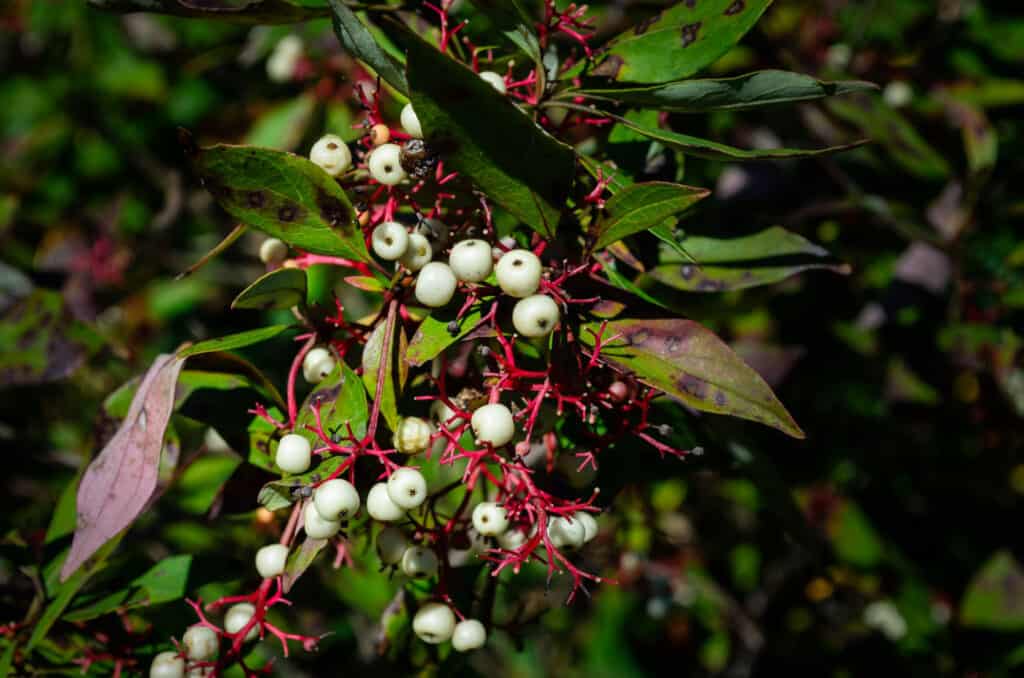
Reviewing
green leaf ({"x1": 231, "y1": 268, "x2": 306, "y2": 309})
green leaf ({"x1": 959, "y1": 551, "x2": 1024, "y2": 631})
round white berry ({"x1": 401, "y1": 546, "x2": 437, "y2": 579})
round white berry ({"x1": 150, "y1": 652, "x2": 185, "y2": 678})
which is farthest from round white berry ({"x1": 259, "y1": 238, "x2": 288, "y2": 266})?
green leaf ({"x1": 959, "y1": 551, "x2": 1024, "y2": 631})

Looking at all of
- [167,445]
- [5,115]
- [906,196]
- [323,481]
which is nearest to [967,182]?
[906,196]

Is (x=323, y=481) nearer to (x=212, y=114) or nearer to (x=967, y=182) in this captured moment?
(x=967, y=182)

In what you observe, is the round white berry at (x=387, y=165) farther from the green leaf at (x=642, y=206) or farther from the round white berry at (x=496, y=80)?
the green leaf at (x=642, y=206)

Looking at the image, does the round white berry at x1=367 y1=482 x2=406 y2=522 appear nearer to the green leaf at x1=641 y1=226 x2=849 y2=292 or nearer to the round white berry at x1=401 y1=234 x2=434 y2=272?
the round white berry at x1=401 y1=234 x2=434 y2=272

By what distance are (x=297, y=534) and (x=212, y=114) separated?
2436 mm

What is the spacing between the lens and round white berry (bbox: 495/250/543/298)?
0.93 meters

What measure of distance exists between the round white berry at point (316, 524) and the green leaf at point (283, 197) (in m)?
0.34

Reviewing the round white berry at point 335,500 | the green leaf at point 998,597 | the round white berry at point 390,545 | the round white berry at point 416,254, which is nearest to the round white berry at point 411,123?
the round white berry at point 416,254

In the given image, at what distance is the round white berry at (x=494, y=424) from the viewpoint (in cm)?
96

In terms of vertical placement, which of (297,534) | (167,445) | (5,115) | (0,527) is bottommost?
(5,115)

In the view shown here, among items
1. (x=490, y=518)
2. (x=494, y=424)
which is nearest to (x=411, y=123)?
(x=494, y=424)

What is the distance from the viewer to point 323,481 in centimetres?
99

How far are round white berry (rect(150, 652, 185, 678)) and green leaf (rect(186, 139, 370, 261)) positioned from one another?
0.68 meters

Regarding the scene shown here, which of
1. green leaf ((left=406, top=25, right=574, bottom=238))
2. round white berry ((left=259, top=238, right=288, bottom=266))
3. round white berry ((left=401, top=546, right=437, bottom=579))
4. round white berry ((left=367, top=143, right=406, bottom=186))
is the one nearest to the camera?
green leaf ((left=406, top=25, right=574, bottom=238))
